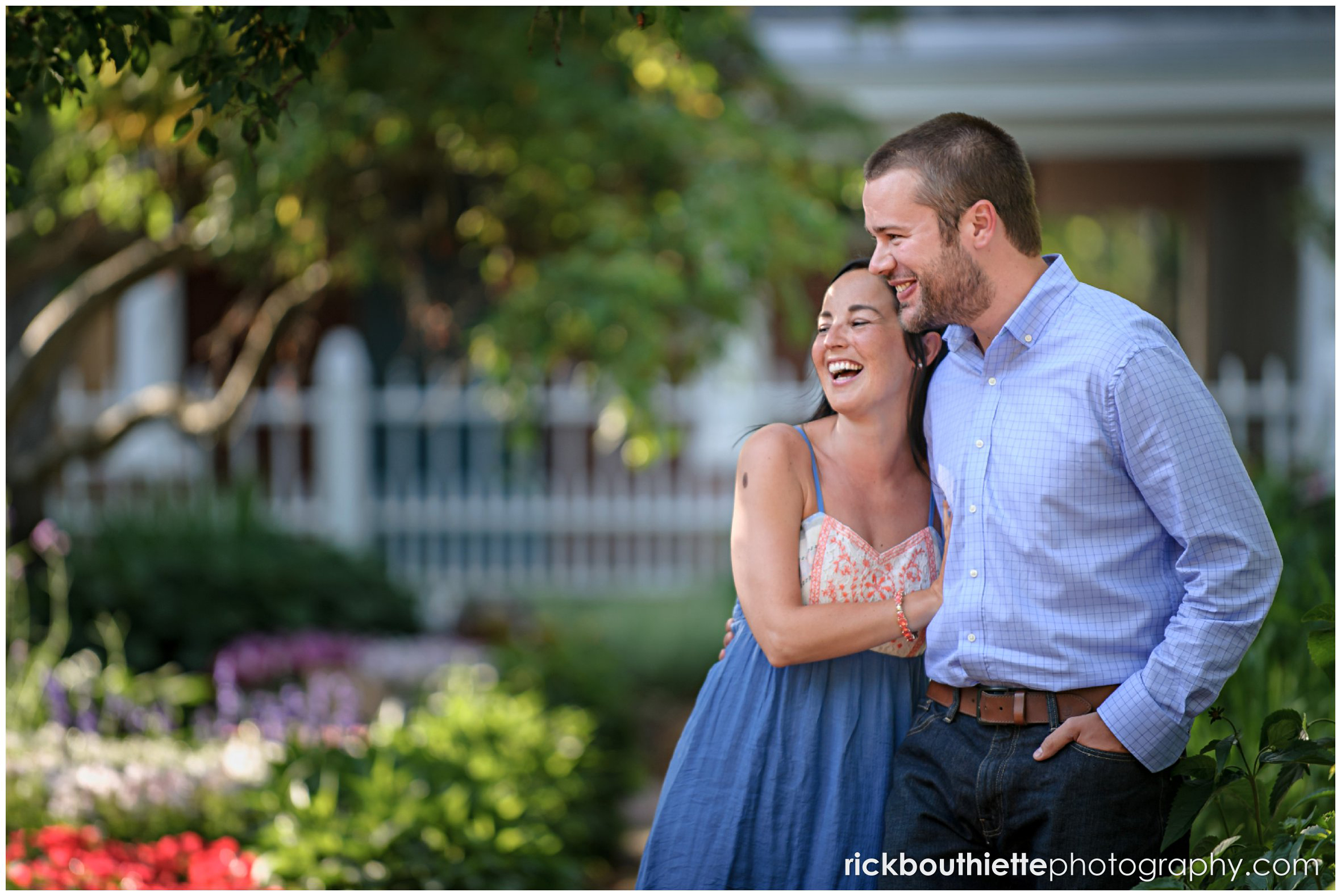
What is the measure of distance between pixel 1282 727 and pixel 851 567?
75 cm

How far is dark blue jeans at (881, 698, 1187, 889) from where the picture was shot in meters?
1.95

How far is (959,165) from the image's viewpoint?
1.99 metres

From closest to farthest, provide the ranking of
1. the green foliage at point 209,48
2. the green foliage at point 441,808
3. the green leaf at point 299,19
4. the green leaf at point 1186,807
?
the green leaf at point 1186,807 → the green leaf at point 299,19 → the green foliage at point 209,48 → the green foliage at point 441,808

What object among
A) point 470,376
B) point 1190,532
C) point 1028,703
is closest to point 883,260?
point 1190,532

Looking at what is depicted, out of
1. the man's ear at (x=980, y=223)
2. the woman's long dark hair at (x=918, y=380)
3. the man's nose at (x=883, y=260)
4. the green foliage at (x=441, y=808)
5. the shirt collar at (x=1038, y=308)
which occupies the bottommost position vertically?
the green foliage at (x=441, y=808)

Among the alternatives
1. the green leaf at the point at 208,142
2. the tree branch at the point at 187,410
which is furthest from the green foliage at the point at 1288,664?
the tree branch at the point at 187,410

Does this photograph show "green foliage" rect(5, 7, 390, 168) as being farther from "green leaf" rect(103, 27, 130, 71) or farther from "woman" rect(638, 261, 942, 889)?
"woman" rect(638, 261, 942, 889)

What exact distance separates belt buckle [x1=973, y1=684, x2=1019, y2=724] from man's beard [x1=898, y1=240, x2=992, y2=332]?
0.60 m

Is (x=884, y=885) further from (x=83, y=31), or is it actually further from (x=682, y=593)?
(x=682, y=593)

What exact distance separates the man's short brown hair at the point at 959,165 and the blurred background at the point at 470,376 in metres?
0.64

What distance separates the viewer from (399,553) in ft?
30.3

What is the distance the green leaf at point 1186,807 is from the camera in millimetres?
1970

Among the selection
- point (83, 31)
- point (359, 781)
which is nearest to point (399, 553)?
point (359, 781)

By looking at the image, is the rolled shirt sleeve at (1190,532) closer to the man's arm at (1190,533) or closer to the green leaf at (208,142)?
the man's arm at (1190,533)
